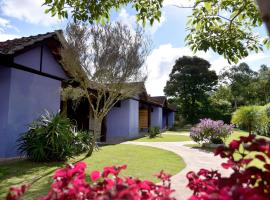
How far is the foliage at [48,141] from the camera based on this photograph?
31.6 feet

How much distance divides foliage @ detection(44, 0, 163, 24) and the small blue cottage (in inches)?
211

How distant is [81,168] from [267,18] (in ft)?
4.29

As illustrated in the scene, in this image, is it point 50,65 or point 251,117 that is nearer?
point 50,65

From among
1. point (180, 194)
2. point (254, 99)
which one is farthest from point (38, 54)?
point (254, 99)

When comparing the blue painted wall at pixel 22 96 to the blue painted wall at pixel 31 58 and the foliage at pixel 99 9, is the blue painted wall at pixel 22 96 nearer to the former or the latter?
the blue painted wall at pixel 31 58

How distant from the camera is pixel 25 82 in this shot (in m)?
10.9

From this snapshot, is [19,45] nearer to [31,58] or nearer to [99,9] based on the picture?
[31,58]

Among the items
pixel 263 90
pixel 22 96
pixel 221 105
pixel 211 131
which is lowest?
pixel 211 131

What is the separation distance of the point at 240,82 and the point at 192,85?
18814mm

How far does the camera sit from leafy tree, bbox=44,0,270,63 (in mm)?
4852

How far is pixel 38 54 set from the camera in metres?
11.9

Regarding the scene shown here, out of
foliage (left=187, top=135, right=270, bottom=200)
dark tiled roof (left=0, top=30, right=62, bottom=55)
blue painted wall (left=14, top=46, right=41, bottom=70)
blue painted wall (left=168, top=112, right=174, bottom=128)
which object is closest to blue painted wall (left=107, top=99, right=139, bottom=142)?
dark tiled roof (left=0, top=30, right=62, bottom=55)

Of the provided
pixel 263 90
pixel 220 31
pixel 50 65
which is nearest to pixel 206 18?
pixel 220 31

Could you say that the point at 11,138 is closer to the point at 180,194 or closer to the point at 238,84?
the point at 180,194
